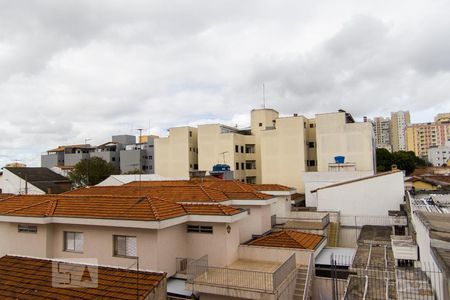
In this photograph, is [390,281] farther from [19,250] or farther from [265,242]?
[19,250]

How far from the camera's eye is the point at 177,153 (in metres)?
62.5

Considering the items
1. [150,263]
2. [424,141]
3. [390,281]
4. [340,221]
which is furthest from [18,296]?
[424,141]

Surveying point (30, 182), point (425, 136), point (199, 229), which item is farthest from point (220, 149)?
point (425, 136)

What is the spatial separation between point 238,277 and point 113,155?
3160 inches

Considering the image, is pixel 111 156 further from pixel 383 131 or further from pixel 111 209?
pixel 383 131

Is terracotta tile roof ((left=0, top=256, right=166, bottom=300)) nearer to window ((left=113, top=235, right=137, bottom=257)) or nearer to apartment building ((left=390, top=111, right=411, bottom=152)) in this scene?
window ((left=113, top=235, right=137, bottom=257))

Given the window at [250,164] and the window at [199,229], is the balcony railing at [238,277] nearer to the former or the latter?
the window at [199,229]

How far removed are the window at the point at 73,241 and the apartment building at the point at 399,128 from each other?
177 meters

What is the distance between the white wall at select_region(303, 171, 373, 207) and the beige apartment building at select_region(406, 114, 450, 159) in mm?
133610

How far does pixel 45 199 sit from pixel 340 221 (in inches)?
798

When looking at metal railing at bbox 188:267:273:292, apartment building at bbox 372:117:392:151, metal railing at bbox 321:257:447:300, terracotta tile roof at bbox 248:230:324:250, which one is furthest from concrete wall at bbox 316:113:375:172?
apartment building at bbox 372:117:392:151

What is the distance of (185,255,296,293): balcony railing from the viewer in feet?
40.4

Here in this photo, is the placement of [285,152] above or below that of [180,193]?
above

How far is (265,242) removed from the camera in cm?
1714
